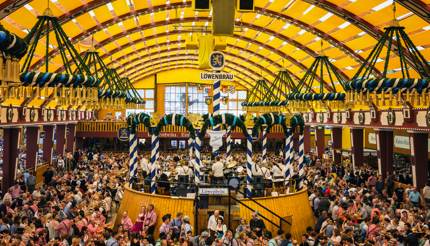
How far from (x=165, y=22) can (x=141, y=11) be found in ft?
12.1

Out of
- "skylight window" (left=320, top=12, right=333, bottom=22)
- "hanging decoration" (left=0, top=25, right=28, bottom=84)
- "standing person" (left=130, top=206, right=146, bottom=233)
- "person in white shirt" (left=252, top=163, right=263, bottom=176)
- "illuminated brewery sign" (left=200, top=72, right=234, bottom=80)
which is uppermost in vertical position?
"skylight window" (left=320, top=12, right=333, bottom=22)

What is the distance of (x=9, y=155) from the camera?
2108 cm

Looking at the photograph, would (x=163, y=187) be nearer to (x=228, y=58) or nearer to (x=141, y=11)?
(x=141, y=11)

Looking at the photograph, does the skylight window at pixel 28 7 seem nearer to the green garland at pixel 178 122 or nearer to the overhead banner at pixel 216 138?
the green garland at pixel 178 122

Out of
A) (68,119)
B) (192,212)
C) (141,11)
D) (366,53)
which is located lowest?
(192,212)

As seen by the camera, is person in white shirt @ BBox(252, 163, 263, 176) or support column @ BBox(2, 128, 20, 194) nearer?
person in white shirt @ BBox(252, 163, 263, 176)

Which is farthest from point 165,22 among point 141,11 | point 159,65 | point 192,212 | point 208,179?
point 159,65

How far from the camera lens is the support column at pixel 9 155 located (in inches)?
824

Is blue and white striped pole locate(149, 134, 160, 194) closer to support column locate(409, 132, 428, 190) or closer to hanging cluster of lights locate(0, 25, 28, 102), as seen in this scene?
hanging cluster of lights locate(0, 25, 28, 102)

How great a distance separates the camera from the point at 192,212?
14.0 metres

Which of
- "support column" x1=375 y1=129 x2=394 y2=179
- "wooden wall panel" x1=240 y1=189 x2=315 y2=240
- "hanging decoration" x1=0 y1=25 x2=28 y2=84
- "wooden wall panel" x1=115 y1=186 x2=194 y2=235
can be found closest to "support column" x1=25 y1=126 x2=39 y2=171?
"wooden wall panel" x1=115 y1=186 x2=194 y2=235

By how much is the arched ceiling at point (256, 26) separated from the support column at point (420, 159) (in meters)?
4.20

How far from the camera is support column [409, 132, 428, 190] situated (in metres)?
18.8

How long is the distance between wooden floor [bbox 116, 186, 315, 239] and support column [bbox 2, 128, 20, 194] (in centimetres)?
810
